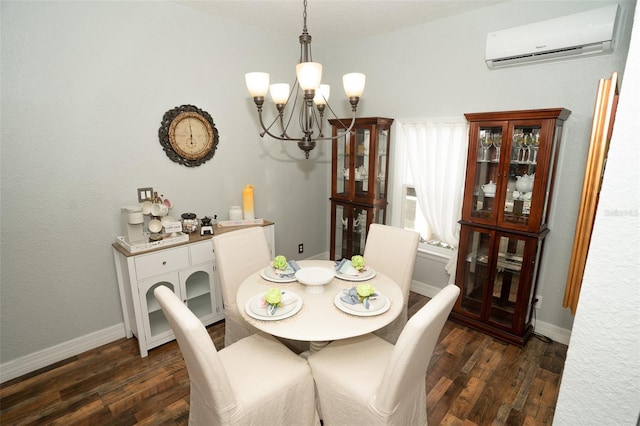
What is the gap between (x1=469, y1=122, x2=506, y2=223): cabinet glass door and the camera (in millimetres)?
2596

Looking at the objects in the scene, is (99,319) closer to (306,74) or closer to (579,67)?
(306,74)

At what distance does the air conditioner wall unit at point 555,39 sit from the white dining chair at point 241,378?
269 centimetres

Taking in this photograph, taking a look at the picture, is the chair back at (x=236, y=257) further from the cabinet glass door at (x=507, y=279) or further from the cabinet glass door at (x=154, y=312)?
the cabinet glass door at (x=507, y=279)

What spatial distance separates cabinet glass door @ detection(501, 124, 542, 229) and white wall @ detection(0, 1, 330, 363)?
2.46 m

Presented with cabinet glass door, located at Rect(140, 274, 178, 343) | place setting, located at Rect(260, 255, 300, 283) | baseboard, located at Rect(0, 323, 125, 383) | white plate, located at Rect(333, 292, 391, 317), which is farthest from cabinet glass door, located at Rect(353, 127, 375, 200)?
baseboard, located at Rect(0, 323, 125, 383)

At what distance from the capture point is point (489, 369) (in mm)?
2342

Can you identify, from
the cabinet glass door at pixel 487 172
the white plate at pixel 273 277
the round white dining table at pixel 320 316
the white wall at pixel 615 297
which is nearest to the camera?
the white wall at pixel 615 297

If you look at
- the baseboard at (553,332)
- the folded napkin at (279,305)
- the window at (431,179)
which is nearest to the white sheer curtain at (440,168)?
the window at (431,179)

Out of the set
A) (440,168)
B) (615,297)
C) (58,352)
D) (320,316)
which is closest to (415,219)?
(440,168)

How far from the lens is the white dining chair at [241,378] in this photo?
1328 millimetres

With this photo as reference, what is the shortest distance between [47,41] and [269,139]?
188 cm

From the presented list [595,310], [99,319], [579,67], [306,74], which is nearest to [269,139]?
[306,74]

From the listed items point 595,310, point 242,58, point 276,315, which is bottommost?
point 276,315

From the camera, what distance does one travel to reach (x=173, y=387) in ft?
7.05
